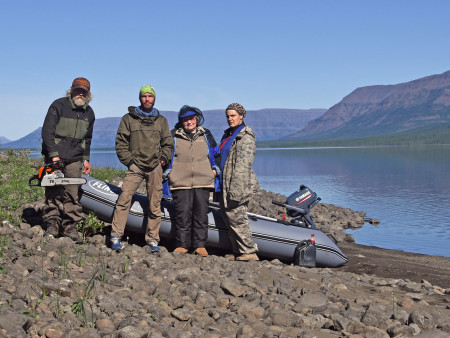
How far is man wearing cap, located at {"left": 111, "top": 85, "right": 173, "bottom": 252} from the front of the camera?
23.4 ft

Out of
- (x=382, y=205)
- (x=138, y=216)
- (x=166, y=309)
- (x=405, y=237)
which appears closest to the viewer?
(x=166, y=309)

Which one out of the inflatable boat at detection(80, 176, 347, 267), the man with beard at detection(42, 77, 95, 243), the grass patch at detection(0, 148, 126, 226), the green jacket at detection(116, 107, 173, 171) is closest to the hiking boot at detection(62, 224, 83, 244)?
the man with beard at detection(42, 77, 95, 243)

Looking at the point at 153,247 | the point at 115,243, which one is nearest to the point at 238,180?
the point at 153,247

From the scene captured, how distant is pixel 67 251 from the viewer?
6.50 m

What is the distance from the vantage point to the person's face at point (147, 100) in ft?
23.1

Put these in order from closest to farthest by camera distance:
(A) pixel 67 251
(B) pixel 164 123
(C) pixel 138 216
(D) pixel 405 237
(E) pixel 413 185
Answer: (A) pixel 67 251 < (B) pixel 164 123 < (C) pixel 138 216 < (D) pixel 405 237 < (E) pixel 413 185

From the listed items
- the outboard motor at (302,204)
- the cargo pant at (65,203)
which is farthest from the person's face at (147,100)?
the outboard motor at (302,204)

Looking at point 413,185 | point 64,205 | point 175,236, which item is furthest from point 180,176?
point 413,185

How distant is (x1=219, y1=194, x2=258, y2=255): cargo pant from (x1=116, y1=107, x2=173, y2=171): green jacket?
4.03 feet

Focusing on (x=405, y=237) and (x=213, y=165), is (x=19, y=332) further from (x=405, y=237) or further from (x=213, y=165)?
(x=405, y=237)

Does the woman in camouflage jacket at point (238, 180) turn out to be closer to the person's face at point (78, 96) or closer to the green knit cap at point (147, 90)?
the green knit cap at point (147, 90)

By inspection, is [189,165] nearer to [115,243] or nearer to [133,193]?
[133,193]

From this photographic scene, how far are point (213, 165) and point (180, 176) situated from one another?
539mm

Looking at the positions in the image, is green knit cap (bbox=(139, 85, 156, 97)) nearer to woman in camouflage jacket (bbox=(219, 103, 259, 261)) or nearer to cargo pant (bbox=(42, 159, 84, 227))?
woman in camouflage jacket (bbox=(219, 103, 259, 261))
